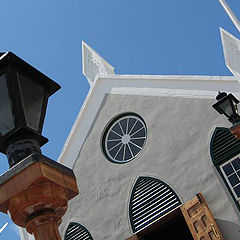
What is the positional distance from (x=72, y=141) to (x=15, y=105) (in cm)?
1129

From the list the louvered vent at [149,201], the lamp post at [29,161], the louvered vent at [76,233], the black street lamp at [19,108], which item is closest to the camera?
the lamp post at [29,161]

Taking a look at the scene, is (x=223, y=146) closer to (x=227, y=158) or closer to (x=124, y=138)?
(x=227, y=158)

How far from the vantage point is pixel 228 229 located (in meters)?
10.1

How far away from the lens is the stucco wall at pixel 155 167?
35.2ft

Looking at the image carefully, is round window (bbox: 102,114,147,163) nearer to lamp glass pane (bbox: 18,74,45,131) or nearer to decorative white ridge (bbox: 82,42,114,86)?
decorative white ridge (bbox: 82,42,114,86)

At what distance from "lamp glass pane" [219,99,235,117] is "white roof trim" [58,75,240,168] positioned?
501 centimetres

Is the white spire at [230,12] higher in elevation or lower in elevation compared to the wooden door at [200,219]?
higher

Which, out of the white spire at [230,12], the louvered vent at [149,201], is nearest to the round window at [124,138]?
the louvered vent at [149,201]

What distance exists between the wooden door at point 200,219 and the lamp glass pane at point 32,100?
792cm

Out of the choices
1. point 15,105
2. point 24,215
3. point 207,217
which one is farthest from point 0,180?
point 207,217

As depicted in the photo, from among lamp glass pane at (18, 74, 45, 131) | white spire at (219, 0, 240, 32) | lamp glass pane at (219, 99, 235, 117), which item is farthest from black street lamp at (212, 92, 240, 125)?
white spire at (219, 0, 240, 32)

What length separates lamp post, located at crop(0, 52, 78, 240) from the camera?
2426mm

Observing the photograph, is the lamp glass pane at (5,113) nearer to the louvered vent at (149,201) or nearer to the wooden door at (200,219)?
the wooden door at (200,219)

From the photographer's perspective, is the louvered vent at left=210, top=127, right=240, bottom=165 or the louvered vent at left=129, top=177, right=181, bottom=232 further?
the louvered vent at left=129, top=177, right=181, bottom=232
